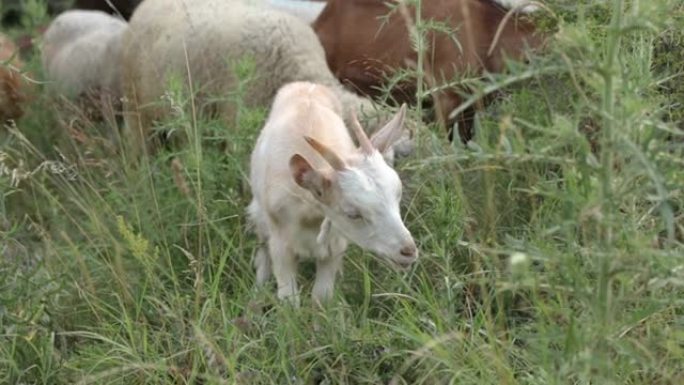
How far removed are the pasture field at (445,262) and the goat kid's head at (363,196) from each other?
0.61 ft

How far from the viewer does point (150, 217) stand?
18.0 ft

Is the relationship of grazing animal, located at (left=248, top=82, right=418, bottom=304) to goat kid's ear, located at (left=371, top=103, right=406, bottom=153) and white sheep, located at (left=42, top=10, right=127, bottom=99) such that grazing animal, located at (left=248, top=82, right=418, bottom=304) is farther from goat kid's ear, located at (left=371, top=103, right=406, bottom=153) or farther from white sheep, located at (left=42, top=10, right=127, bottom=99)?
white sheep, located at (left=42, top=10, right=127, bottom=99)

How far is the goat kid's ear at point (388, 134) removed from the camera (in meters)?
4.57

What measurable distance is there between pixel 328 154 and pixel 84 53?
12.5 feet

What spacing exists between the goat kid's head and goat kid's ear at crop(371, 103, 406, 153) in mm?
93

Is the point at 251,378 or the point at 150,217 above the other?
the point at 251,378

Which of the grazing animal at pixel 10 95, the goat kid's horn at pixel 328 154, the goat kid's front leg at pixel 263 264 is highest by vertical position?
the goat kid's horn at pixel 328 154

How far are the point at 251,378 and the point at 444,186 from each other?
1.11 meters

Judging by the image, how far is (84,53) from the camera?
25.5ft

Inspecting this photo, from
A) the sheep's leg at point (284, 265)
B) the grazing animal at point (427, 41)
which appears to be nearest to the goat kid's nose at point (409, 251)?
the sheep's leg at point (284, 265)

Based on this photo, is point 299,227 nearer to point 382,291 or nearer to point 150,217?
point 382,291

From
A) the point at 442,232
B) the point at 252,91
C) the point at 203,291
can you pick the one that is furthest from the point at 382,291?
the point at 252,91

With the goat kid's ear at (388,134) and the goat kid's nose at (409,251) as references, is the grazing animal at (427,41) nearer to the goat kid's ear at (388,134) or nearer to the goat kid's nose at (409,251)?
the goat kid's ear at (388,134)

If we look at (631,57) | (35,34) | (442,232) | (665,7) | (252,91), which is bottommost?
(35,34)
